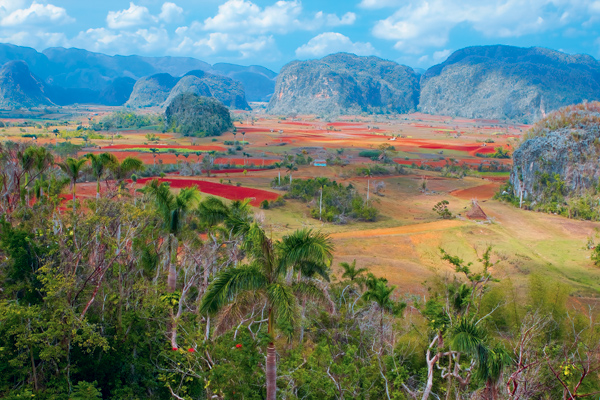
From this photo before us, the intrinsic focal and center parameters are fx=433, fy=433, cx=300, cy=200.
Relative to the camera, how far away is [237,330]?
42.8 feet

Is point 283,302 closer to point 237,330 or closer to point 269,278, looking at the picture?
point 269,278

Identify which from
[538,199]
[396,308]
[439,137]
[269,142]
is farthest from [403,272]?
[439,137]

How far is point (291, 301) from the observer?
869 cm

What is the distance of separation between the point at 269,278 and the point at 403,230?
29.9 meters

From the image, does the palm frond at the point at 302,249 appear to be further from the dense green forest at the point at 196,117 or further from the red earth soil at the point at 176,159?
the dense green forest at the point at 196,117

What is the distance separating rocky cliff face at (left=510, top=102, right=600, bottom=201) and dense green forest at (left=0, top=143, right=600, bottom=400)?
3082 centimetres

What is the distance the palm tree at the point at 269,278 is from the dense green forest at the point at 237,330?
1.1 inches

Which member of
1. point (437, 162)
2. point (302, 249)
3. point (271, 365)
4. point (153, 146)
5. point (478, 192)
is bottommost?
point (478, 192)

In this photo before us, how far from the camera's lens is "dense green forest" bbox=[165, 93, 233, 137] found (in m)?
122

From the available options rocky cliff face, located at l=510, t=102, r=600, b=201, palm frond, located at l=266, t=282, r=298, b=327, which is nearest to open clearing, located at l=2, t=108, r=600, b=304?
rocky cliff face, located at l=510, t=102, r=600, b=201

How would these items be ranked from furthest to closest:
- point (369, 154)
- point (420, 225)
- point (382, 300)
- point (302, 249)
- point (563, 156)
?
point (369, 154), point (563, 156), point (420, 225), point (382, 300), point (302, 249)

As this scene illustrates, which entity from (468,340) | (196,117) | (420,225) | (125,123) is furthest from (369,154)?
(125,123)

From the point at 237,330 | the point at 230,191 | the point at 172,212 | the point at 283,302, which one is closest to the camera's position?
the point at 283,302

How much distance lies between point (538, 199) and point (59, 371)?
4713 centimetres
